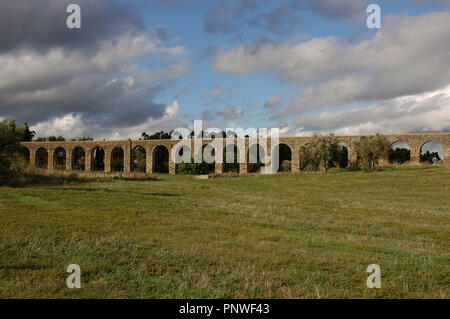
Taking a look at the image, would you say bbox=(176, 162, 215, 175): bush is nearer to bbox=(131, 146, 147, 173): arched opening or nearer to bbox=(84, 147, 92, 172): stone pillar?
bbox=(131, 146, 147, 173): arched opening

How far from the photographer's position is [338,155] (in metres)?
32.9

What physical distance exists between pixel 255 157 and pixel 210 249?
125 feet

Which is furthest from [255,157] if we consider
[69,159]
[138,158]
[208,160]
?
[69,159]

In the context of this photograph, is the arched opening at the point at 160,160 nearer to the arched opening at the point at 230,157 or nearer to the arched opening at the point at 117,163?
the arched opening at the point at 117,163

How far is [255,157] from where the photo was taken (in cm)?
4359

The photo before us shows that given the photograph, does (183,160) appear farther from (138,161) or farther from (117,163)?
(117,163)

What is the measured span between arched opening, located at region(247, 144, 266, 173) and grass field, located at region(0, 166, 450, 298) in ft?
98.6

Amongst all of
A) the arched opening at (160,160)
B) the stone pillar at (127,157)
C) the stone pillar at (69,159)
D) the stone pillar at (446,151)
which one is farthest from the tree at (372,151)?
the stone pillar at (69,159)

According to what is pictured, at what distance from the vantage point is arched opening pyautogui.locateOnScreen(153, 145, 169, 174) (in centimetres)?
4747

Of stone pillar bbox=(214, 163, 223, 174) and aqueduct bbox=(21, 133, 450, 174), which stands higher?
aqueduct bbox=(21, 133, 450, 174)

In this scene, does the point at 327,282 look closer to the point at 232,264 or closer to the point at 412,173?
the point at 232,264

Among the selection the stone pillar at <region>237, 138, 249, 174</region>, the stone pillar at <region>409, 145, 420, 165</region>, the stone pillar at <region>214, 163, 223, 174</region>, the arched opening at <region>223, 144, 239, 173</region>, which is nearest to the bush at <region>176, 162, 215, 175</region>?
the stone pillar at <region>214, 163, 223, 174</region>

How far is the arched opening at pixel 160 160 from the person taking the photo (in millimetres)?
47469

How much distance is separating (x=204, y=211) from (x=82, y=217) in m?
3.44
